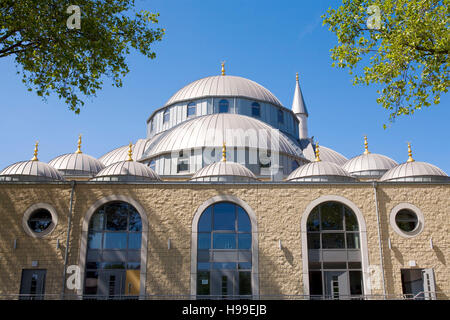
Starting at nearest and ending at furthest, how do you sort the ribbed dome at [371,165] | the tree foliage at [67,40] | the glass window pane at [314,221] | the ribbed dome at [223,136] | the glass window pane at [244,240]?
the tree foliage at [67,40], the glass window pane at [244,240], the glass window pane at [314,221], the ribbed dome at [223,136], the ribbed dome at [371,165]

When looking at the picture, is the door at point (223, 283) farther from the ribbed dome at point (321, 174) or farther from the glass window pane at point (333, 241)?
the ribbed dome at point (321, 174)

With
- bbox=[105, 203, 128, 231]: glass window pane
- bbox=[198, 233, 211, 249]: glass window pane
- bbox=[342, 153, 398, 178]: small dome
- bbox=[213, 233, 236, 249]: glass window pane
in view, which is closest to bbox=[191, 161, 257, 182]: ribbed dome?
bbox=[213, 233, 236, 249]: glass window pane

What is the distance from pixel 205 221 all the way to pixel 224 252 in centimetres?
168

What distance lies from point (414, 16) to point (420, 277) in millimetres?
12594

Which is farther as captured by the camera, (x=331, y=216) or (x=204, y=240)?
(x=331, y=216)

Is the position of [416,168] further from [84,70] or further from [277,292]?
[84,70]

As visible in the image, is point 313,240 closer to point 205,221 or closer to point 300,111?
point 205,221

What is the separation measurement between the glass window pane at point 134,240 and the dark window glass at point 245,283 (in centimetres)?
482

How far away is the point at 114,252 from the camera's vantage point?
68.2 ft

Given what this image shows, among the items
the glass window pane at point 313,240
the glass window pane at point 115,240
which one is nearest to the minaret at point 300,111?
the glass window pane at point 313,240

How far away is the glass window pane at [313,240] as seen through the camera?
69.5 ft

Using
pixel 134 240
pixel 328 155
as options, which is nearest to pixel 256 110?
pixel 328 155
